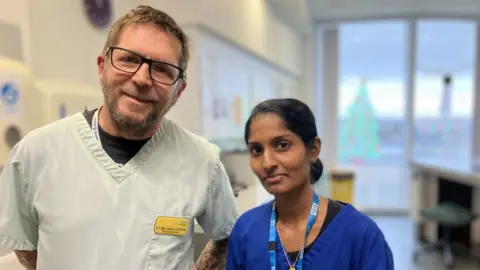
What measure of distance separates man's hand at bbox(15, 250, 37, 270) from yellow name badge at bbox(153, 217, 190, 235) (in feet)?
1.16

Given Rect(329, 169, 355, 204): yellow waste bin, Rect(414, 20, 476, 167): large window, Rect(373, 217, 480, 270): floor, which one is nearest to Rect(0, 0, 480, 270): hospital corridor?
Rect(329, 169, 355, 204): yellow waste bin

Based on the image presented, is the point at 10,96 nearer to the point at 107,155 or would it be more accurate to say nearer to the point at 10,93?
the point at 10,93

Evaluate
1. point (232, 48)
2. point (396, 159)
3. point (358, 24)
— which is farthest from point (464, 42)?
point (232, 48)

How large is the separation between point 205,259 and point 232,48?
188cm

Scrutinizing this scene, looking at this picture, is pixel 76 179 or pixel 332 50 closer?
pixel 76 179

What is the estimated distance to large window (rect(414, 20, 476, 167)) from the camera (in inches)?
227

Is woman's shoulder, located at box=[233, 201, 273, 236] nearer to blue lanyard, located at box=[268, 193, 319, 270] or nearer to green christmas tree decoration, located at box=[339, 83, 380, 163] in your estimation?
blue lanyard, located at box=[268, 193, 319, 270]

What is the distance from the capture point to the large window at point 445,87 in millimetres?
5766

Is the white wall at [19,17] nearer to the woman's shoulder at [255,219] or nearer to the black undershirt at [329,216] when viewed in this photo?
the woman's shoulder at [255,219]

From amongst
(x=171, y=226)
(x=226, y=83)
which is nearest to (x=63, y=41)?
(x=171, y=226)

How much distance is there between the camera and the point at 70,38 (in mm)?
1514

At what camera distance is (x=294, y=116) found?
1021 millimetres

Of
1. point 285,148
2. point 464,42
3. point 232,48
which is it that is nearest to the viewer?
point 285,148

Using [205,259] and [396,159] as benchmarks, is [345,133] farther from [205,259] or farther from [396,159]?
[205,259]
